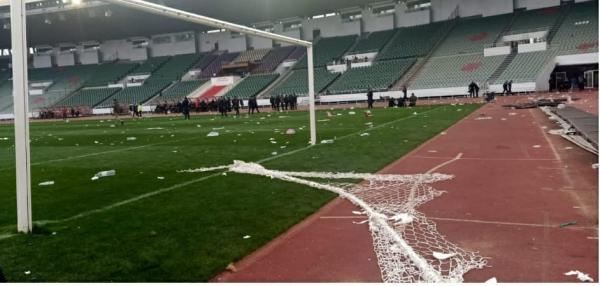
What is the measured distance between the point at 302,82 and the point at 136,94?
19.9 meters

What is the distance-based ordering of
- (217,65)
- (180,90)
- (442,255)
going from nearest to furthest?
(442,255) → (180,90) → (217,65)

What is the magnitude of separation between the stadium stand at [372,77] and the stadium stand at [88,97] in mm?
27016

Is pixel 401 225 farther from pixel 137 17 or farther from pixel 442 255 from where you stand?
pixel 137 17

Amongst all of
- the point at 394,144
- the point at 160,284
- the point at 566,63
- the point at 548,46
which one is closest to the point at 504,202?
the point at 160,284

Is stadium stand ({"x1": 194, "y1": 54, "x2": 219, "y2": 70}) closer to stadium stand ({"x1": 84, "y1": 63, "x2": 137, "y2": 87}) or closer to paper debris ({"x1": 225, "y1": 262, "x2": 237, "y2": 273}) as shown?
stadium stand ({"x1": 84, "y1": 63, "x2": 137, "y2": 87})

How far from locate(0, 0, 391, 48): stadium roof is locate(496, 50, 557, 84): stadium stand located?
16.3m

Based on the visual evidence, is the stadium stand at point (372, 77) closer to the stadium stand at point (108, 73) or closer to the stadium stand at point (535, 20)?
the stadium stand at point (535, 20)

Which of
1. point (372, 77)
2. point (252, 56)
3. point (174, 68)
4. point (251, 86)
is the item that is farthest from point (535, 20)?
point (174, 68)

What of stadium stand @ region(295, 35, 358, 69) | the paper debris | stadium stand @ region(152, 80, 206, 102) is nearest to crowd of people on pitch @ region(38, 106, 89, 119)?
stadium stand @ region(152, 80, 206, 102)

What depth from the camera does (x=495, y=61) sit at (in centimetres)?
4306

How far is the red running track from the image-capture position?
4.30m

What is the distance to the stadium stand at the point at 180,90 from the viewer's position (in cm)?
5516

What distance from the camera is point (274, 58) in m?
58.1

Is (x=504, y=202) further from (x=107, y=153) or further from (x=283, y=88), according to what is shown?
(x=283, y=88)
